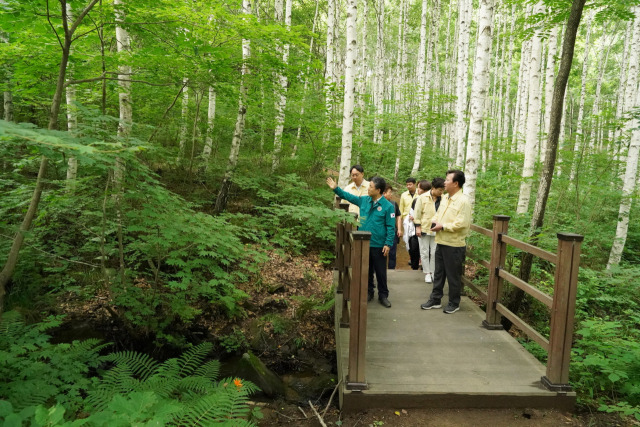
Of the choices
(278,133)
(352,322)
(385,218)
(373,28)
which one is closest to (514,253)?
(385,218)

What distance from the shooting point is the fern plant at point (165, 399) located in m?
2.10

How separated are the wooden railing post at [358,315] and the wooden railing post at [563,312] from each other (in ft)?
5.69

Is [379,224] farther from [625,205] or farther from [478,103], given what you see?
[625,205]

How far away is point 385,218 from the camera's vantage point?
199 inches

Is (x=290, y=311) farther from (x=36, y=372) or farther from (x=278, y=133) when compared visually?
(x=278, y=133)

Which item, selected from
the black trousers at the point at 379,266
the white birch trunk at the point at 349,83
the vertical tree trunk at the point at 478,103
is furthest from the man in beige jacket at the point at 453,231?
the white birch trunk at the point at 349,83

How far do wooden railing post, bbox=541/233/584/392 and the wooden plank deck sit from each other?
5.6 inches

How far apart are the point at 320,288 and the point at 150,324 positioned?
3.41m

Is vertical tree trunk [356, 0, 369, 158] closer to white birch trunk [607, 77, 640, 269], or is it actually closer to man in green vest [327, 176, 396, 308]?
man in green vest [327, 176, 396, 308]

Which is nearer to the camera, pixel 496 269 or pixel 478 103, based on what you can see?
pixel 496 269

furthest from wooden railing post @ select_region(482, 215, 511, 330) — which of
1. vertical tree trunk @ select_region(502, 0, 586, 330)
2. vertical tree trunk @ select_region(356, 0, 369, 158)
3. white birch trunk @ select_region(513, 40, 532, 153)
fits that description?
white birch trunk @ select_region(513, 40, 532, 153)

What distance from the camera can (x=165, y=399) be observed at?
9.98 feet

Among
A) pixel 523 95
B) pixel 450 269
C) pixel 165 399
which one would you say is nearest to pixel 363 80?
pixel 523 95

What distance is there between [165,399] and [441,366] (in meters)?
2.63
